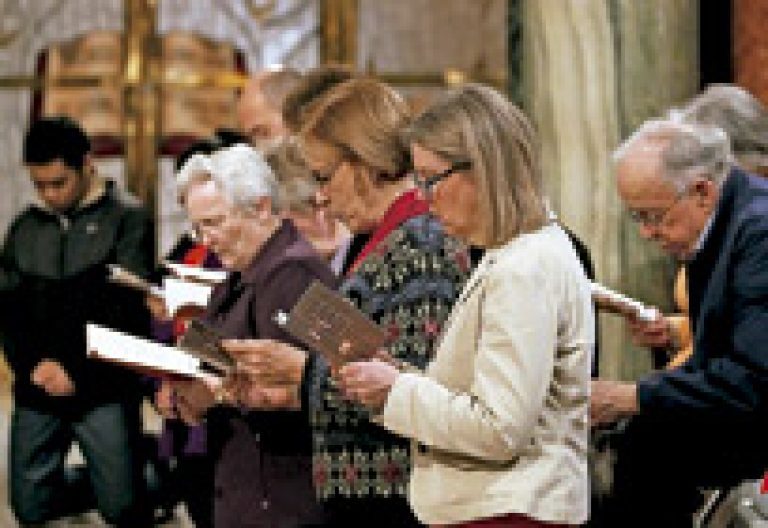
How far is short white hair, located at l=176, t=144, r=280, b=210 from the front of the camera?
153 inches

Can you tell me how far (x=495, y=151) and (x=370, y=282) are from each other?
Result: 0.51m

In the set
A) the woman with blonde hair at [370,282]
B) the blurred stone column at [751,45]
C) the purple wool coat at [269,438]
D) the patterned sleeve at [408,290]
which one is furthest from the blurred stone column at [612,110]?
the patterned sleeve at [408,290]

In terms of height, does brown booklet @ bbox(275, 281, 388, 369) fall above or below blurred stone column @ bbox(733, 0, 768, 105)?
below

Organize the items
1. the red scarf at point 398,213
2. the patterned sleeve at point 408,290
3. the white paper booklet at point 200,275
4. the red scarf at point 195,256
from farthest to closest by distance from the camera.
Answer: the red scarf at point 195,256 → the white paper booklet at point 200,275 → the red scarf at point 398,213 → the patterned sleeve at point 408,290

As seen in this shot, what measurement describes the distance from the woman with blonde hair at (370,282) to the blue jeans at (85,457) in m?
2.97

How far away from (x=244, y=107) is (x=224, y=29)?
12.6ft

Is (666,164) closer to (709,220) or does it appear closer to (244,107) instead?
(709,220)

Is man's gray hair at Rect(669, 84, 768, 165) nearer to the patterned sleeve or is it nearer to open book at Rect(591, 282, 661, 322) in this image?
open book at Rect(591, 282, 661, 322)

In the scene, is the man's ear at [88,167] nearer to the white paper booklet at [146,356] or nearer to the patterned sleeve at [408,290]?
the white paper booklet at [146,356]

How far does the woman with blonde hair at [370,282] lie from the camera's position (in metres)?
3.21

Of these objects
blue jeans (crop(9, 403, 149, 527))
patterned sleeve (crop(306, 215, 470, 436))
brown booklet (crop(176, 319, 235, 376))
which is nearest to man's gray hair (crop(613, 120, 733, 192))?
patterned sleeve (crop(306, 215, 470, 436))

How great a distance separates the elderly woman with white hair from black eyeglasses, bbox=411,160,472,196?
71 centimetres

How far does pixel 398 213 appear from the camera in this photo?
11.0ft

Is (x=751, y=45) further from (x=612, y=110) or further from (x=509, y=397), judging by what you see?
(x=509, y=397)
